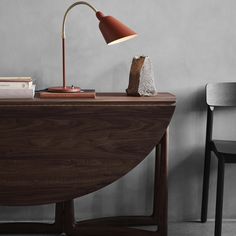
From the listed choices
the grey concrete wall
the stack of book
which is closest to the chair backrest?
the grey concrete wall

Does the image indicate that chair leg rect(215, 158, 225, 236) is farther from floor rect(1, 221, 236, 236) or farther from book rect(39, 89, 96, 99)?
book rect(39, 89, 96, 99)

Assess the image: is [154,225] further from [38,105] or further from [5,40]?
[5,40]

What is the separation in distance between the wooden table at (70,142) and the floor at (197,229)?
631 mm

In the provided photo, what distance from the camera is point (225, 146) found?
2.59 m

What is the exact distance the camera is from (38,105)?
2.25 meters

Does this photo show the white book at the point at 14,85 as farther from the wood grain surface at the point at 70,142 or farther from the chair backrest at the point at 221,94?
the chair backrest at the point at 221,94

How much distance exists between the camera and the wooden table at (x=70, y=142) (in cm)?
226

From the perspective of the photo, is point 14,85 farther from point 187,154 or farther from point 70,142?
point 187,154

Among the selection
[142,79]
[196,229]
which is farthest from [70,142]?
[196,229]

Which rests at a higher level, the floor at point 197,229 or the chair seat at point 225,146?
the chair seat at point 225,146

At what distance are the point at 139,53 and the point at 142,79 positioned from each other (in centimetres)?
33

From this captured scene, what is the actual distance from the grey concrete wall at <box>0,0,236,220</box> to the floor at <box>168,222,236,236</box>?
9.1 inches

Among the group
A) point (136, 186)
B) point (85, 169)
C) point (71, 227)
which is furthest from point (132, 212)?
point (85, 169)

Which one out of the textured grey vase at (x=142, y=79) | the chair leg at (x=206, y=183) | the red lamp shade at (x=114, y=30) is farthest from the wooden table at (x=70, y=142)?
the chair leg at (x=206, y=183)
